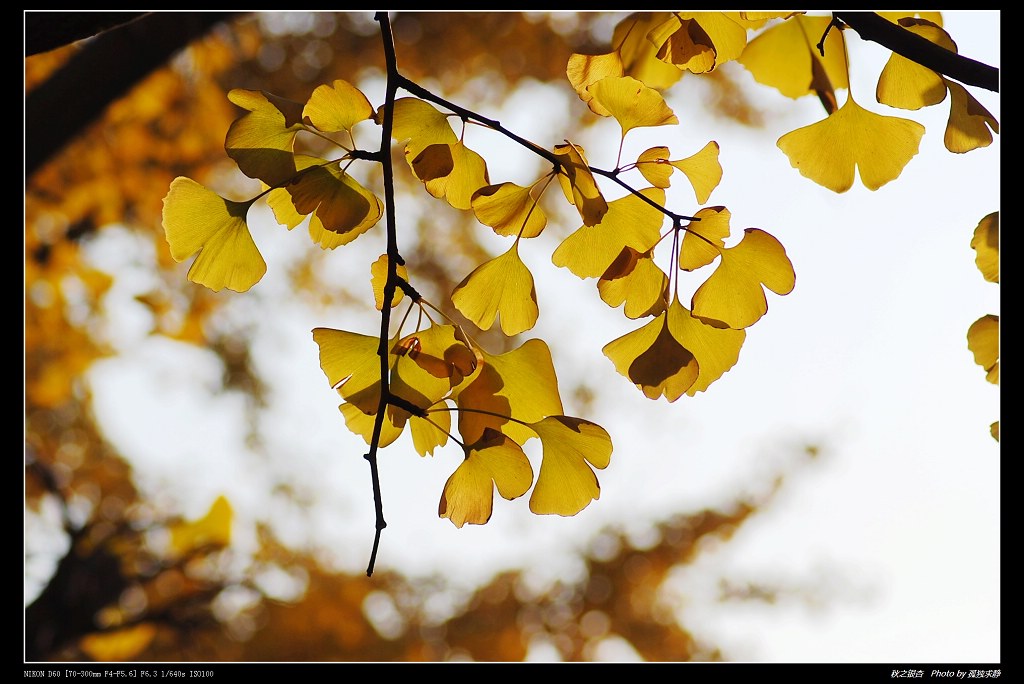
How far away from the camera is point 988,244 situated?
432 millimetres

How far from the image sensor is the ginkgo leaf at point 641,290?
43 centimetres

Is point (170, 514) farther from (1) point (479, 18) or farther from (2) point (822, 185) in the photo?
(2) point (822, 185)

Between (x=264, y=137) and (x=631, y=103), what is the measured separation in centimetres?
22

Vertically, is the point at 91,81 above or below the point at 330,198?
above

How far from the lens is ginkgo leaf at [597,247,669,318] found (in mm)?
430

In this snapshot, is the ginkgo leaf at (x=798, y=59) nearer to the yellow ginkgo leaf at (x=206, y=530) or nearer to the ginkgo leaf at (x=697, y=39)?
the ginkgo leaf at (x=697, y=39)

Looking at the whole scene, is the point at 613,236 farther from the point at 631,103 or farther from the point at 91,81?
the point at 91,81

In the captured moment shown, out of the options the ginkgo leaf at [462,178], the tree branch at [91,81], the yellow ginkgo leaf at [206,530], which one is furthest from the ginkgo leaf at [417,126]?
the yellow ginkgo leaf at [206,530]

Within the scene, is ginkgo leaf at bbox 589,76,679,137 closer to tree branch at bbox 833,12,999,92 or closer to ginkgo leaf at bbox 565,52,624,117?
ginkgo leaf at bbox 565,52,624,117

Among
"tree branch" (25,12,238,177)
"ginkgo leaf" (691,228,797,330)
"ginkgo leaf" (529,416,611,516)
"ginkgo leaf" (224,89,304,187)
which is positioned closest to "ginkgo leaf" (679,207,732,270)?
"ginkgo leaf" (691,228,797,330)

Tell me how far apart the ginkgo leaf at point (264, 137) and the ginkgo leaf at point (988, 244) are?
0.43 m

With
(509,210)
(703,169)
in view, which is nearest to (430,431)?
(509,210)

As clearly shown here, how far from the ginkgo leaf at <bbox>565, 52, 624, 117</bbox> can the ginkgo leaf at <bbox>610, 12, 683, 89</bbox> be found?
18 mm
